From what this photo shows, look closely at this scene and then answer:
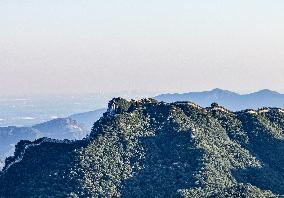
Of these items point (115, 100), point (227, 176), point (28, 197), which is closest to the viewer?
point (28, 197)

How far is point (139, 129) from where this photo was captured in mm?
125188

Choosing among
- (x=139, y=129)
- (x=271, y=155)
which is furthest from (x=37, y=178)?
(x=271, y=155)

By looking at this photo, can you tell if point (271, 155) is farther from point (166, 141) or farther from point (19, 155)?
point (19, 155)

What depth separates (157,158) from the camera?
118625mm

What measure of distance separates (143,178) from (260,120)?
33163mm

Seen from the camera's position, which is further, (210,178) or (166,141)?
(166,141)

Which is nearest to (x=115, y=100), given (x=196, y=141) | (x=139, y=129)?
(x=139, y=129)

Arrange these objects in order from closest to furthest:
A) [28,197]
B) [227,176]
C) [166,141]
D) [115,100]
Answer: [28,197]
[227,176]
[166,141]
[115,100]

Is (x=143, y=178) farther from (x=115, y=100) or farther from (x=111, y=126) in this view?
(x=115, y=100)

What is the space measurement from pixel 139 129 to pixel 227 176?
60.0 ft

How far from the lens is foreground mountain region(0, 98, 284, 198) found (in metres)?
109

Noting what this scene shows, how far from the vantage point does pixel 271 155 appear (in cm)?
12769

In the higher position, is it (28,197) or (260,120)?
(260,120)

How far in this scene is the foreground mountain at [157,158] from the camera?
109 metres
